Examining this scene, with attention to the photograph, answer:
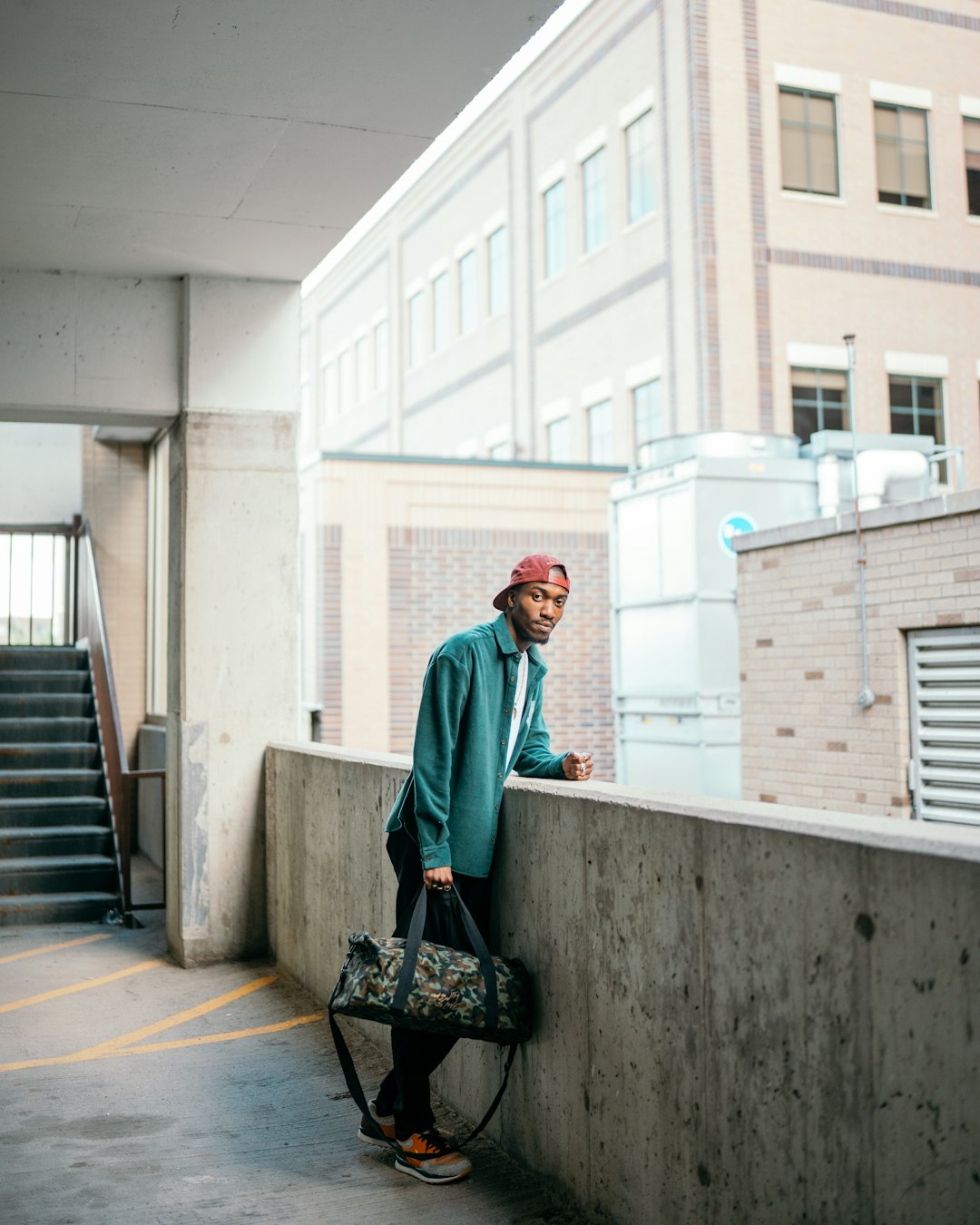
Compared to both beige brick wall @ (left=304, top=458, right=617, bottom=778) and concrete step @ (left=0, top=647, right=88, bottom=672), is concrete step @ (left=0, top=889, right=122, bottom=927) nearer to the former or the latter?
concrete step @ (left=0, top=647, right=88, bottom=672)

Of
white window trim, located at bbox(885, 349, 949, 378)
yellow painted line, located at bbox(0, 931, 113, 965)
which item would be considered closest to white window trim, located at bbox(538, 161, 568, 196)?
white window trim, located at bbox(885, 349, 949, 378)

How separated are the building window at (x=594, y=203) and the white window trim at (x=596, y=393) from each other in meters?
2.72

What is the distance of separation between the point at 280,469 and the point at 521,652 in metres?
4.30

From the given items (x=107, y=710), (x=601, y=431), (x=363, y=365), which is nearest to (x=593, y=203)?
(x=601, y=431)

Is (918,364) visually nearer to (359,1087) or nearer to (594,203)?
(594,203)

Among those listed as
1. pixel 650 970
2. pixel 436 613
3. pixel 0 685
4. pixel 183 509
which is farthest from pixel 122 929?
pixel 436 613

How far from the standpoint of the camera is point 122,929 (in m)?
9.47

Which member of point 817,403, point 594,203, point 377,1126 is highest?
point 594,203

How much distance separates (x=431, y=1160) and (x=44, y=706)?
29.8 ft

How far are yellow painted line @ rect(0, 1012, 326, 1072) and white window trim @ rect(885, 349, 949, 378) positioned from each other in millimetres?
20349

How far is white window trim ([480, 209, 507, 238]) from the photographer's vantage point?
29250mm

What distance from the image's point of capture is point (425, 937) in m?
4.39

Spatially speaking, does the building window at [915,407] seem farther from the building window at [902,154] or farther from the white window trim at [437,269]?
the white window trim at [437,269]

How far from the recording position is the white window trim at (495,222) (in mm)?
29250
